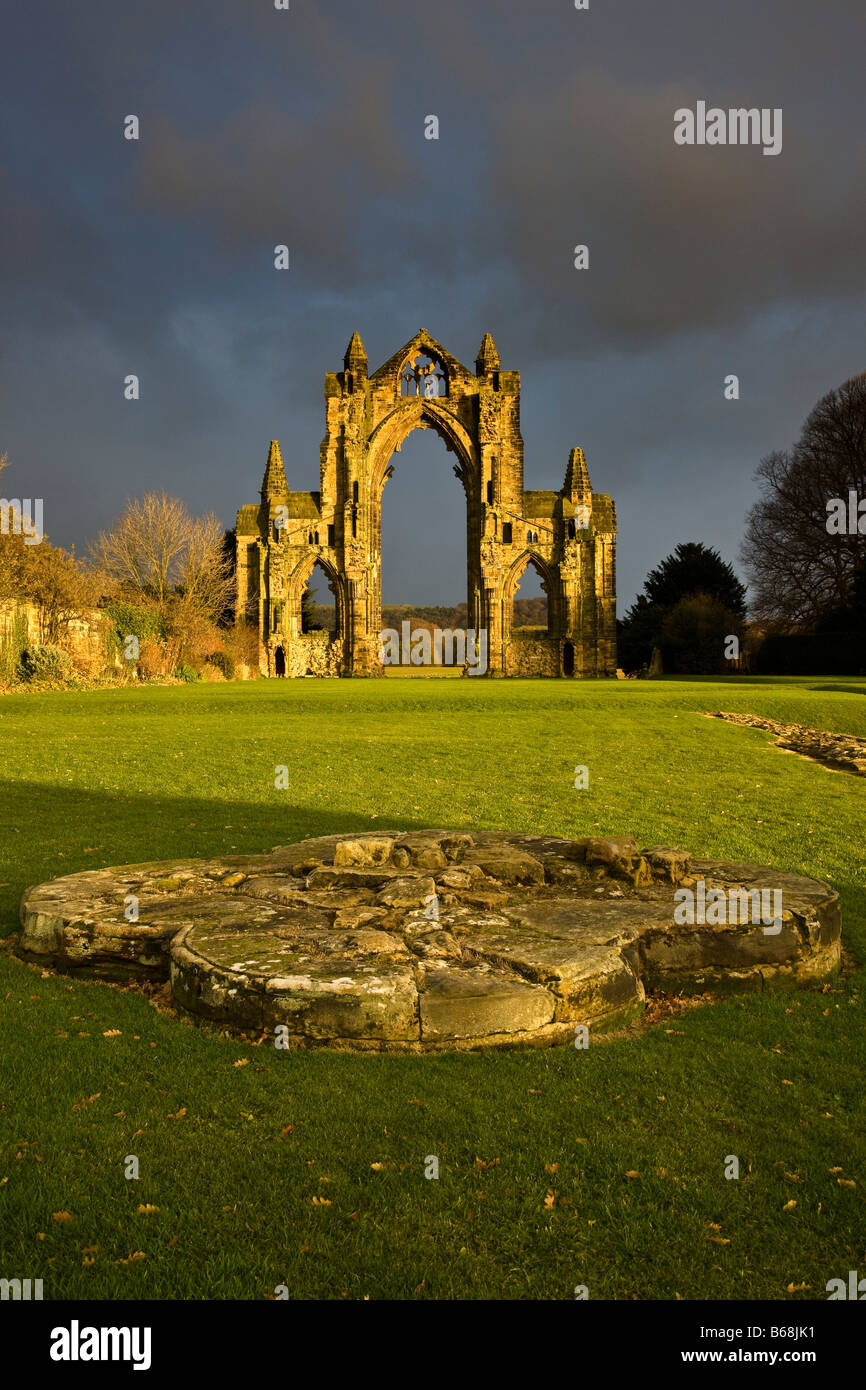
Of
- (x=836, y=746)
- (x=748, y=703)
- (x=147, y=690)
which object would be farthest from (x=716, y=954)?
(x=147, y=690)

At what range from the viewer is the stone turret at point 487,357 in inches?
2249

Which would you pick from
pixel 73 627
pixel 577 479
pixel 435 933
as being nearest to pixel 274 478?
pixel 577 479

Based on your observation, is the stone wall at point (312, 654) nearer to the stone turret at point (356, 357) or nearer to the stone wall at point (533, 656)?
the stone wall at point (533, 656)

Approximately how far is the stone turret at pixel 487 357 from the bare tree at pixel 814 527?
19601 millimetres

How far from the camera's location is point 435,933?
5.25 m

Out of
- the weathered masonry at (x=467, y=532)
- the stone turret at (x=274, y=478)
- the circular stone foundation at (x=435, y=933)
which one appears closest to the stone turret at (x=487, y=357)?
the weathered masonry at (x=467, y=532)

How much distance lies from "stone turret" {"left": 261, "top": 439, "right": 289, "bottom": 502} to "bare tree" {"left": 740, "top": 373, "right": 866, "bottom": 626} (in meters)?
30.2

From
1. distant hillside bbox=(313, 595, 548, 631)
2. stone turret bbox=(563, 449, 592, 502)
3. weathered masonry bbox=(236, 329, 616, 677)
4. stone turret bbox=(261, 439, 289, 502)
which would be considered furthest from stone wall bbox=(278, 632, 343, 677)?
distant hillside bbox=(313, 595, 548, 631)

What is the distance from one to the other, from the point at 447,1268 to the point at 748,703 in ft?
78.3

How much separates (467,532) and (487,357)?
1132 centimetres

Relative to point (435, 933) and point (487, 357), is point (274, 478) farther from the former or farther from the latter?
point (435, 933)

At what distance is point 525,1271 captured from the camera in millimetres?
2953

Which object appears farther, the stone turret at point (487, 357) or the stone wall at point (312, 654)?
the stone turret at point (487, 357)

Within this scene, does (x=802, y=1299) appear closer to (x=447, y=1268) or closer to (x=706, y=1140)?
(x=706, y=1140)
